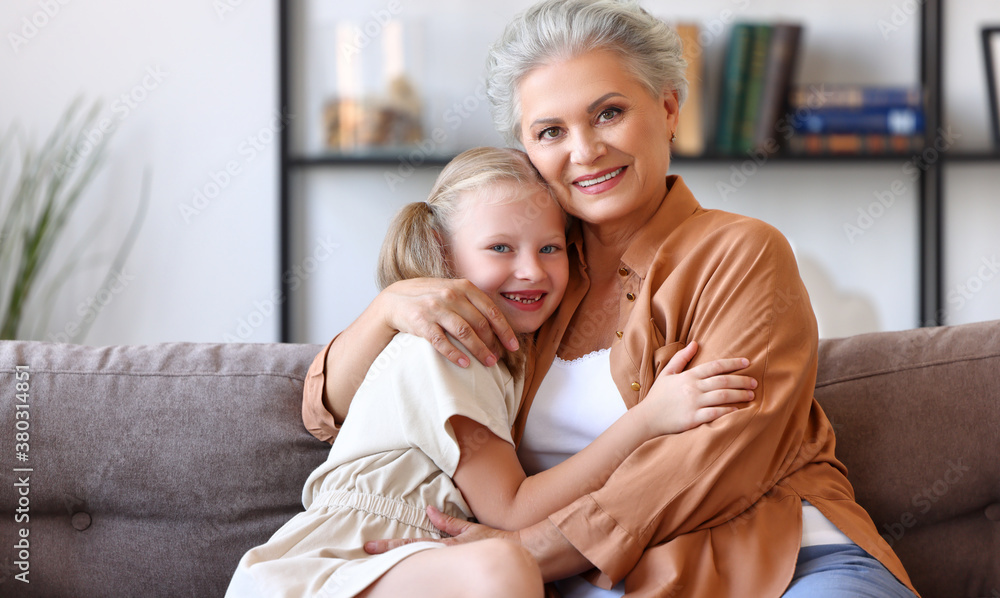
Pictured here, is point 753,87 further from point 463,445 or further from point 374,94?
point 463,445

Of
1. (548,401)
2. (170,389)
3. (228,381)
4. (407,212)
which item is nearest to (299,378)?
(228,381)

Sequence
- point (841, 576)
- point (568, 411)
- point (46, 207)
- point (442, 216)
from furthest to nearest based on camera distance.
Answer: point (46, 207)
point (442, 216)
point (568, 411)
point (841, 576)

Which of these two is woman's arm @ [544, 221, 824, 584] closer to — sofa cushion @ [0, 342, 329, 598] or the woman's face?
the woman's face

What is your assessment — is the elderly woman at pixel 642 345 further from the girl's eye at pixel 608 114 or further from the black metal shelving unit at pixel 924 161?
Result: the black metal shelving unit at pixel 924 161

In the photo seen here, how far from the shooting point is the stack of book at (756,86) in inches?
97.4

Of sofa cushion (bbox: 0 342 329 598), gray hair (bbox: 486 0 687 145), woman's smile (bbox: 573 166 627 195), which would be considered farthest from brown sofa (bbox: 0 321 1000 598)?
gray hair (bbox: 486 0 687 145)

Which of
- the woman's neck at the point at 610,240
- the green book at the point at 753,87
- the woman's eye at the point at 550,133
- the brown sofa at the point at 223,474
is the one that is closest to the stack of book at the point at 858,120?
the green book at the point at 753,87

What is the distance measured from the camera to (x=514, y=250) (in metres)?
1.39

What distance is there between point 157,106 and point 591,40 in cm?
180

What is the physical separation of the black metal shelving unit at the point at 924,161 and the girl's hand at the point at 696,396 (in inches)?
58.6

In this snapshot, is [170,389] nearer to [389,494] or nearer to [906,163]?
[389,494]

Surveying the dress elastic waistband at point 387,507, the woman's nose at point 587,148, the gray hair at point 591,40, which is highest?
the gray hair at point 591,40

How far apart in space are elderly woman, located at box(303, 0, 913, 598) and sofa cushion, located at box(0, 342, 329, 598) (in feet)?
0.48

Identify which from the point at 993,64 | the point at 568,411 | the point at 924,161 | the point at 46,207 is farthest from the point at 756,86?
the point at 46,207
